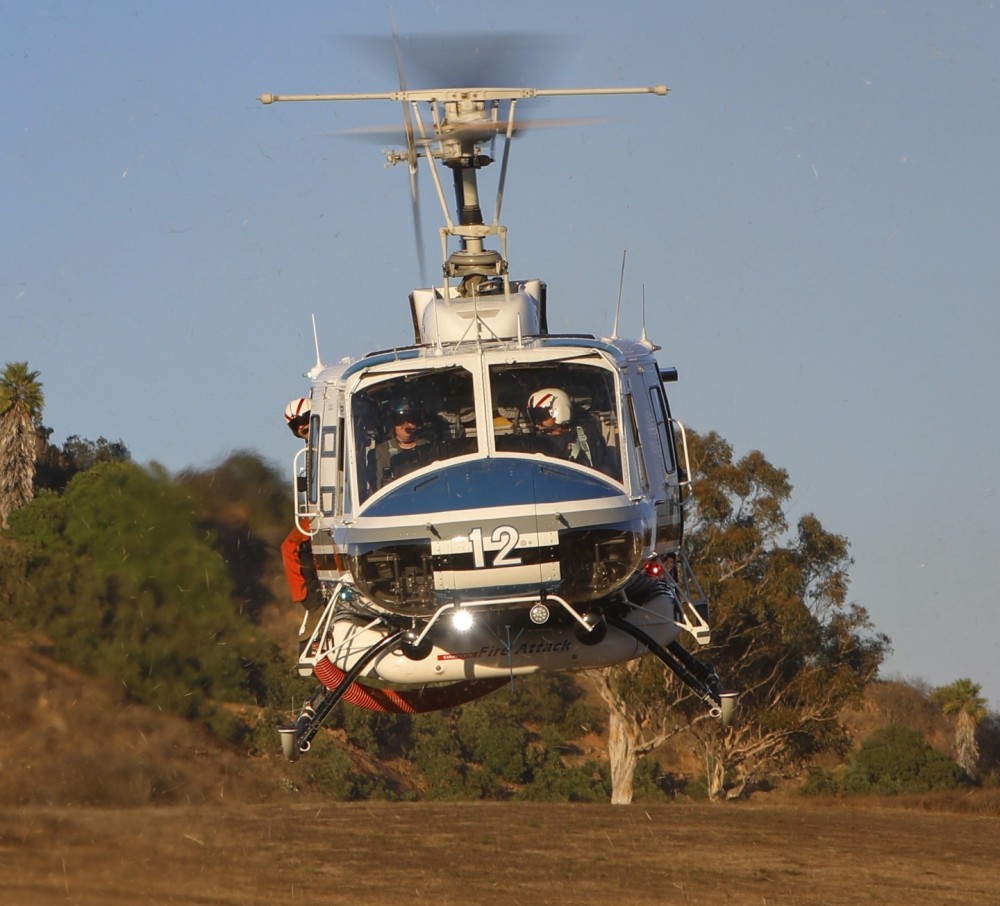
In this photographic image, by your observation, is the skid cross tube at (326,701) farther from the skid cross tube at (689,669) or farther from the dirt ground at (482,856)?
the dirt ground at (482,856)

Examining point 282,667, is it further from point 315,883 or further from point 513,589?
point 513,589

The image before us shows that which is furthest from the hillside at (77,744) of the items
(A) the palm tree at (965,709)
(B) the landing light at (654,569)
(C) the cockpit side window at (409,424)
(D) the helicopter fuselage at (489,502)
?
(A) the palm tree at (965,709)

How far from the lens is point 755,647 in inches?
1405

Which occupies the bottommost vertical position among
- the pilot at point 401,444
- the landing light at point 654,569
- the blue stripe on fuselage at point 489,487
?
the landing light at point 654,569

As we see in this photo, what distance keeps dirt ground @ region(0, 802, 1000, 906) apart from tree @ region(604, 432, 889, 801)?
1104cm

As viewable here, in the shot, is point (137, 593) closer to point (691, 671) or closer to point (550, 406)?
point (691, 671)

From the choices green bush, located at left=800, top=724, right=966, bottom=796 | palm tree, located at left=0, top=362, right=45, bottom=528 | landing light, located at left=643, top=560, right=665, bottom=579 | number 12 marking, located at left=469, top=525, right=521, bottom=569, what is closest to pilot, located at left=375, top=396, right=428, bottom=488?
number 12 marking, located at left=469, top=525, right=521, bottom=569

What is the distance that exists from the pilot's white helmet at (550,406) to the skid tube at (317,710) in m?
2.11

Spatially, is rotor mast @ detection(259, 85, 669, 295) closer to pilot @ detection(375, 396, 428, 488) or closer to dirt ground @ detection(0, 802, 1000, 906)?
pilot @ detection(375, 396, 428, 488)

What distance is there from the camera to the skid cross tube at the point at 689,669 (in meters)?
14.2

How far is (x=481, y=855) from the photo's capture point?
19.4m

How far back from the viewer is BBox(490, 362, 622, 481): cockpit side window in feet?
42.9

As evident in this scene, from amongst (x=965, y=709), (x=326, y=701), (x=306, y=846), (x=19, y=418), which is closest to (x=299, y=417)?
(x=326, y=701)

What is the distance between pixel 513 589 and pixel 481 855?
317 inches
